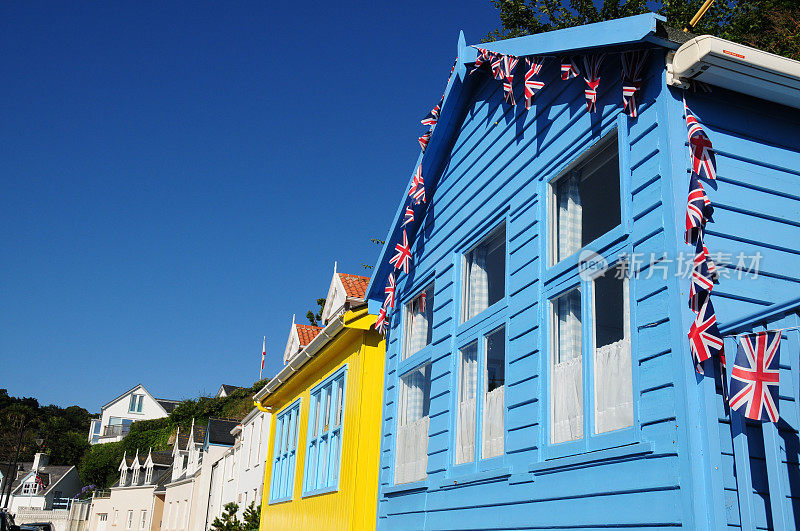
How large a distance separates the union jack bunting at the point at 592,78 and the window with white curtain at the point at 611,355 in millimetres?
1467

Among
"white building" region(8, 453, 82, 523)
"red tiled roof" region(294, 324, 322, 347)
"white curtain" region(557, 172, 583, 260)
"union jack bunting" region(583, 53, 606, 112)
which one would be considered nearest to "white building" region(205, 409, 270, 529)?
"red tiled roof" region(294, 324, 322, 347)

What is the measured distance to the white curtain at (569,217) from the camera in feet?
21.6

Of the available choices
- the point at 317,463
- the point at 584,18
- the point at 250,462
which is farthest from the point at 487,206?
the point at 250,462

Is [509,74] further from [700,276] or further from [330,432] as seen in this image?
[330,432]

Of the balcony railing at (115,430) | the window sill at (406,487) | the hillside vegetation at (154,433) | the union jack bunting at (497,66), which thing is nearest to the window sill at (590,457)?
the window sill at (406,487)

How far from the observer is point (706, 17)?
23.4 meters

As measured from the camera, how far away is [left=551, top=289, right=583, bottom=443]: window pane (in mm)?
5863

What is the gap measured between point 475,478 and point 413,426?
2.27m

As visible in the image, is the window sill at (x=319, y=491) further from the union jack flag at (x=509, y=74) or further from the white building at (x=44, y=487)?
the white building at (x=44, y=487)

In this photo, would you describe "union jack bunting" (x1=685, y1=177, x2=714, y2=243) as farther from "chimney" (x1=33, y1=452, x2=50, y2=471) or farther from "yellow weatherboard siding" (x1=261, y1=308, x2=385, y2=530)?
"chimney" (x1=33, y1=452, x2=50, y2=471)

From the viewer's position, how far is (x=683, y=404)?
4594mm

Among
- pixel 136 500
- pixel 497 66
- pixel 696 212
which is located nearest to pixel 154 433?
pixel 136 500

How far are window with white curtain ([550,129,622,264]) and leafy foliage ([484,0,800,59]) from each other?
1389cm

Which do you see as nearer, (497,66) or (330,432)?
(497,66)
